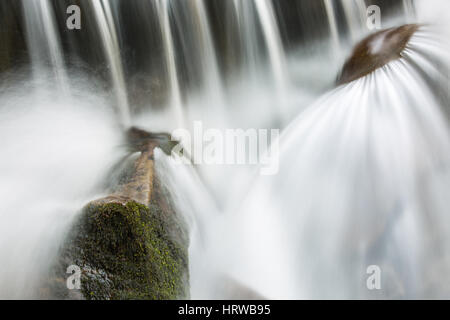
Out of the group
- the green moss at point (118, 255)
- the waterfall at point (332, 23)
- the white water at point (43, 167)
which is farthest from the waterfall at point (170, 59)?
the green moss at point (118, 255)

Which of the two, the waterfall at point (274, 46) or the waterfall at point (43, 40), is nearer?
the waterfall at point (43, 40)

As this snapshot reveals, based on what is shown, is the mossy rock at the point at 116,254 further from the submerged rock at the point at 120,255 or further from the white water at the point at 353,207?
the white water at the point at 353,207

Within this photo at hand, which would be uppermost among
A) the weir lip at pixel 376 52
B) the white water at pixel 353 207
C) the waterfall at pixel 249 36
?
the waterfall at pixel 249 36

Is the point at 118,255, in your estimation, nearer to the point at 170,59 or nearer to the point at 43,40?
the point at 43,40

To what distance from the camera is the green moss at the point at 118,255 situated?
256 cm

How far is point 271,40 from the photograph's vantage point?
534 centimetres

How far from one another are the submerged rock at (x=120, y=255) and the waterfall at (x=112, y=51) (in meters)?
2.11

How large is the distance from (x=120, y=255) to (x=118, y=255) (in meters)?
0.01

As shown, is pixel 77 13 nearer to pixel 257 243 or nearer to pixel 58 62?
pixel 58 62

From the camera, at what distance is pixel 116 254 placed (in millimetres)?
2631

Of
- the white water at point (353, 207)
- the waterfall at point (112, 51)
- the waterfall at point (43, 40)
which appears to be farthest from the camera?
the waterfall at point (112, 51)

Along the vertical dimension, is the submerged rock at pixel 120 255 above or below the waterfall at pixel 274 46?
below

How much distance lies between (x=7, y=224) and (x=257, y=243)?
2.05 meters

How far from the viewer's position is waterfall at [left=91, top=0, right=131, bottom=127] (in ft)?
14.9
